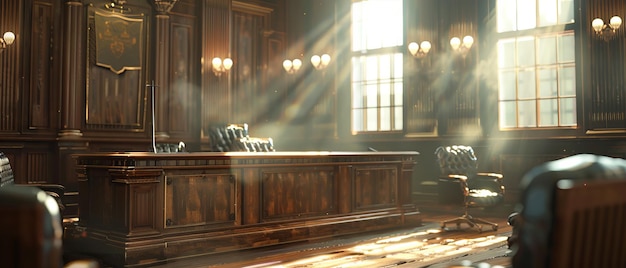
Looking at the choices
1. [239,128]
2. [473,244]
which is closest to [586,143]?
[473,244]

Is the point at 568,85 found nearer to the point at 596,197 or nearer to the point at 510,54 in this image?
the point at 510,54

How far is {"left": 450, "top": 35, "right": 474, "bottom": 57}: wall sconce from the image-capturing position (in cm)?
864

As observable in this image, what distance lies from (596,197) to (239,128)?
5.84 meters

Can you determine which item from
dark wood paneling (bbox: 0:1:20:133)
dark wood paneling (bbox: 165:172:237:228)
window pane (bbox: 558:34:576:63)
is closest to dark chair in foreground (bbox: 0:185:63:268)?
dark wood paneling (bbox: 165:172:237:228)

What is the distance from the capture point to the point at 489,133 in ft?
28.3

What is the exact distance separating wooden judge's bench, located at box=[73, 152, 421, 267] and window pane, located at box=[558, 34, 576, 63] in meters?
3.27

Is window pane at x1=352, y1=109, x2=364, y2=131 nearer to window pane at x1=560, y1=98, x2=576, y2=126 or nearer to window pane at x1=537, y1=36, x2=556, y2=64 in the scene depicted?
window pane at x1=537, y1=36, x2=556, y2=64

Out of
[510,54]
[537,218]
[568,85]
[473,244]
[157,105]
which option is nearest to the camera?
[537,218]

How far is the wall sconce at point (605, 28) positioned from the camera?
7.46 meters

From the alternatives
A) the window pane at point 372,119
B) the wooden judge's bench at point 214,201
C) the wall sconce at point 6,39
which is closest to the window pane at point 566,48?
the window pane at point 372,119

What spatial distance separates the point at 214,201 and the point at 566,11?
18.0 ft

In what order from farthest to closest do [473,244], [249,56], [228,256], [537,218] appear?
[249,56]
[473,244]
[228,256]
[537,218]

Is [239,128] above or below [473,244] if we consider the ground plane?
above

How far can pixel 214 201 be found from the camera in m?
5.17
